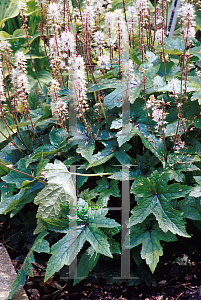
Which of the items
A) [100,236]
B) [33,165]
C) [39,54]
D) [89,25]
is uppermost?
[89,25]

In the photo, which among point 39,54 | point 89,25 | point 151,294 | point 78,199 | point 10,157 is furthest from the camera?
point 39,54

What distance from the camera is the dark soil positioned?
1.89m

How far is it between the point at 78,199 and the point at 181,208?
0.72 meters

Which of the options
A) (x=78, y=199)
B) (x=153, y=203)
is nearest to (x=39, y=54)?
(x=78, y=199)

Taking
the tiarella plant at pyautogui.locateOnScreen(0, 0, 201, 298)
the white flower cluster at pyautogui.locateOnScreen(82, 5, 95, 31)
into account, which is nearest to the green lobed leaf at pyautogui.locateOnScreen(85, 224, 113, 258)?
the tiarella plant at pyautogui.locateOnScreen(0, 0, 201, 298)

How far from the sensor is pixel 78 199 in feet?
6.89

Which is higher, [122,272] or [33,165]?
[33,165]

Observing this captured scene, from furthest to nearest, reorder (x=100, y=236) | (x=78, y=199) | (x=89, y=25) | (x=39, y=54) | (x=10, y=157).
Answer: (x=39, y=54)
(x=10, y=157)
(x=89, y=25)
(x=78, y=199)
(x=100, y=236)

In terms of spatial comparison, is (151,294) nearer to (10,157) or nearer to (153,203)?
(153,203)

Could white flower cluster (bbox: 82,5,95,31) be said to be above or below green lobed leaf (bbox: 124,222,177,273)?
above

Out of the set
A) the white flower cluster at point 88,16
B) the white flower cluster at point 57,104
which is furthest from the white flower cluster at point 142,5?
the white flower cluster at point 57,104

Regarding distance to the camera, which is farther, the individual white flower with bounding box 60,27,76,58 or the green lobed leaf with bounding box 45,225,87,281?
the individual white flower with bounding box 60,27,76,58

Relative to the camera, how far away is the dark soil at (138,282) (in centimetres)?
189

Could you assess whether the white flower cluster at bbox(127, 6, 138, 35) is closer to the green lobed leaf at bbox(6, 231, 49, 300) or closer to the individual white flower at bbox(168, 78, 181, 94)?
the individual white flower at bbox(168, 78, 181, 94)
